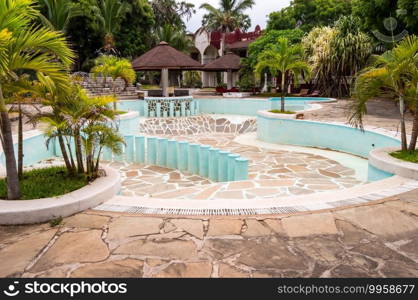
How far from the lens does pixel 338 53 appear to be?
69.6 ft

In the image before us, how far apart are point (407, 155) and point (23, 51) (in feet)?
20.0

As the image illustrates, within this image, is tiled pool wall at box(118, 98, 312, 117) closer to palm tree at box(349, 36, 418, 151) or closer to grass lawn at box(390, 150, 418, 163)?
palm tree at box(349, 36, 418, 151)

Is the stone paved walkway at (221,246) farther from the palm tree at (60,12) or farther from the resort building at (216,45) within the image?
the resort building at (216,45)

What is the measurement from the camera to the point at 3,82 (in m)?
4.58

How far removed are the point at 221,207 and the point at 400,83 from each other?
171 inches

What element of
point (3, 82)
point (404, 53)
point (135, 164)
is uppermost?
point (404, 53)

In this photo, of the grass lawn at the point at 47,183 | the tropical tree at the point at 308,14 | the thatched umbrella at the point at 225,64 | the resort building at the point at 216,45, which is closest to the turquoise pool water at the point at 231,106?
the thatched umbrella at the point at 225,64

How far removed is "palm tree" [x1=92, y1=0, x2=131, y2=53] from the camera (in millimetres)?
27172

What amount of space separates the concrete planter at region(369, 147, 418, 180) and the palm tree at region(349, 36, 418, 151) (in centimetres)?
61

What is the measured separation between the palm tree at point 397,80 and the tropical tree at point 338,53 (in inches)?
604

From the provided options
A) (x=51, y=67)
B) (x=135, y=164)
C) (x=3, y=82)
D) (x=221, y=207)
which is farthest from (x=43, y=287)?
(x=135, y=164)

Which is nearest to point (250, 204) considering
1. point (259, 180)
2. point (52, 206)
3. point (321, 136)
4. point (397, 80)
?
point (52, 206)

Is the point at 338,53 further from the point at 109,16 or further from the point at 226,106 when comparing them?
the point at 109,16

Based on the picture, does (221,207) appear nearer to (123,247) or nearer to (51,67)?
(123,247)
